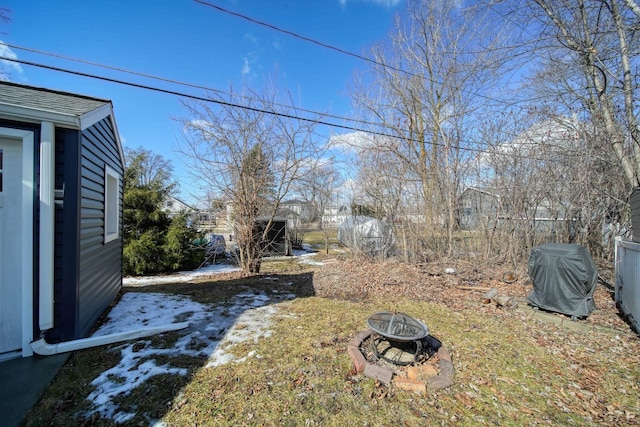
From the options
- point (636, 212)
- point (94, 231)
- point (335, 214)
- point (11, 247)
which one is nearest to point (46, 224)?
point (11, 247)

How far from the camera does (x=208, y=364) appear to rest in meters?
2.72

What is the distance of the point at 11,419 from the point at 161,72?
5049mm

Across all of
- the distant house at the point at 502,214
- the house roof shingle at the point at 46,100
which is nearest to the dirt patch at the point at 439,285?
the distant house at the point at 502,214

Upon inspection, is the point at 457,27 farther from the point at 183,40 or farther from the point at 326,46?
the point at 183,40

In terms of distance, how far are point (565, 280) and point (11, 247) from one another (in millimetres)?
7330

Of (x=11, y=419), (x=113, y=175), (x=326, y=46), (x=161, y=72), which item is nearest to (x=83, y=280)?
(x=11, y=419)

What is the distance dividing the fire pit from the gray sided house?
11.0 ft

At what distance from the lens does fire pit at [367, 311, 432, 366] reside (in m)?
2.69

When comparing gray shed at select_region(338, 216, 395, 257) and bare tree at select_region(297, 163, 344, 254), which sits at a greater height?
bare tree at select_region(297, 163, 344, 254)

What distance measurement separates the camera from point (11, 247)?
8.97 feet

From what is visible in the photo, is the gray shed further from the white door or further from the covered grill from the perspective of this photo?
the white door

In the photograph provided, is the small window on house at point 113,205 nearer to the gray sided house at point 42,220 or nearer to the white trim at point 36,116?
the gray sided house at point 42,220

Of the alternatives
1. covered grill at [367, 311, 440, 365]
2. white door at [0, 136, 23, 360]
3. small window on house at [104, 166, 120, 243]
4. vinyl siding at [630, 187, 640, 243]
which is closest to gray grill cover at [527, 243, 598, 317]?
vinyl siding at [630, 187, 640, 243]

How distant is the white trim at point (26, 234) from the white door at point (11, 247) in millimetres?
75
